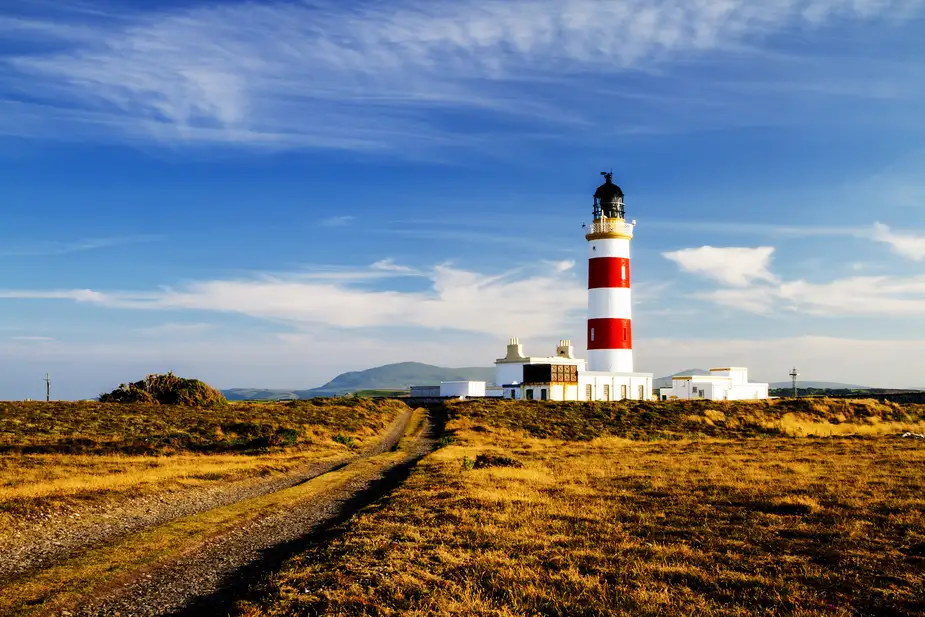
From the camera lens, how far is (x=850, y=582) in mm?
11492

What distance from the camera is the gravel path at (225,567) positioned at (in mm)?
10773

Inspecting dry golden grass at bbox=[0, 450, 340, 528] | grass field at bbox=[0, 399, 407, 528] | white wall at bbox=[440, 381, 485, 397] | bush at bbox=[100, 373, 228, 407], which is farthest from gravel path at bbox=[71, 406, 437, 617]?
A: white wall at bbox=[440, 381, 485, 397]

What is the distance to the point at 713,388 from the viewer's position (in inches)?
2852

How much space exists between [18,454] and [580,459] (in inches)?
979

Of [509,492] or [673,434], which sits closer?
[509,492]

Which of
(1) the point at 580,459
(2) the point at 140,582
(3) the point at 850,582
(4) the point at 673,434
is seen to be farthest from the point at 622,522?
(4) the point at 673,434

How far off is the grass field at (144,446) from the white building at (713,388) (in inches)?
1316

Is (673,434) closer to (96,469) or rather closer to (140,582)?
(96,469)

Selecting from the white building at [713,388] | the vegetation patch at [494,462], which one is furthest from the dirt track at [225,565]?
the white building at [713,388]

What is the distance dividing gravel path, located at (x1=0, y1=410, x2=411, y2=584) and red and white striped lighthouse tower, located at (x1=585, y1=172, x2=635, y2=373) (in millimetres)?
40451

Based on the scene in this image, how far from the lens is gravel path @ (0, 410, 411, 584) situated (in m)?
14.2

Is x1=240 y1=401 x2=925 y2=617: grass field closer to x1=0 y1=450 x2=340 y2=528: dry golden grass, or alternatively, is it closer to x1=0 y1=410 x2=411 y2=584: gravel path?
x1=0 y1=410 x2=411 y2=584: gravel path

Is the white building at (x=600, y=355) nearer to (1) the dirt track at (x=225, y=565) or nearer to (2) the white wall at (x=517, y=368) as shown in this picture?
(2) the white wall at (x=517, y=368)

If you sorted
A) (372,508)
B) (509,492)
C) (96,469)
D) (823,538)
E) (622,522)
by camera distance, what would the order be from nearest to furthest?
(823,538) → (622,522) → (372,508) → (509,492) → (96,469)
